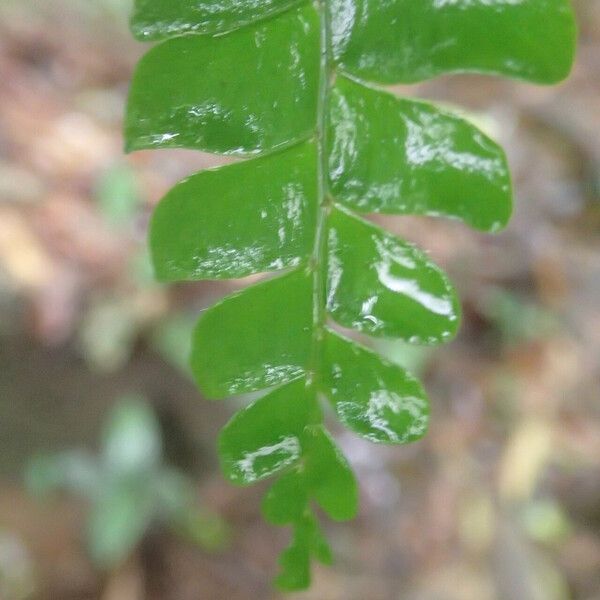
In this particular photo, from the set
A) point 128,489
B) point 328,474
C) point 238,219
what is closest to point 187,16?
point 238,219

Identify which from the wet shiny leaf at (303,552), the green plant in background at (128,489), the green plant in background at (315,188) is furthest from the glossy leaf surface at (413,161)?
the green plant in background at (128,489)

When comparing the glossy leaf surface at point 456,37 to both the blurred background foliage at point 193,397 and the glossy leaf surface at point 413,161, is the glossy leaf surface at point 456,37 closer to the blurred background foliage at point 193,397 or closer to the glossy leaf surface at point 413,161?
the glossy leaf surface at point 413,161

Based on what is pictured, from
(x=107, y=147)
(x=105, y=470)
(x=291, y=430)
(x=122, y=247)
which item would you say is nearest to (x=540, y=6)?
(x=291, y=430)

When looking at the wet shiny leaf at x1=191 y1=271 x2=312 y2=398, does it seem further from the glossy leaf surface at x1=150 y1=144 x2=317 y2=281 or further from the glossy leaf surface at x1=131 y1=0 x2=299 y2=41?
the glossy leaf surface at x1=131 y1=0 x2=299 y2=41

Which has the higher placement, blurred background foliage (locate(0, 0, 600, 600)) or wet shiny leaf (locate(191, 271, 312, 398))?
wet shiny leaf (locate(191, 271, 312, 398))

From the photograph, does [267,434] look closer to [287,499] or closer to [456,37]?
[287,499]

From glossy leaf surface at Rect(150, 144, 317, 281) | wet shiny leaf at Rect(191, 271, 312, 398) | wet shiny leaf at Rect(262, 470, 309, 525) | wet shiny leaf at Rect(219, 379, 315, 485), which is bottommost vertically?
wet shiny leaf at Rect(262, 470, 309, 525)

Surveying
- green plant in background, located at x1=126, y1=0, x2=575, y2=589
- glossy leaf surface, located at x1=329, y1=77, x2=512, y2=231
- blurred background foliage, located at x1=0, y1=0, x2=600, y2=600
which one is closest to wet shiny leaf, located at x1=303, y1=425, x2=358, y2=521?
green plant in background, located at x1=126, y1=0, x2=575, y2=589
